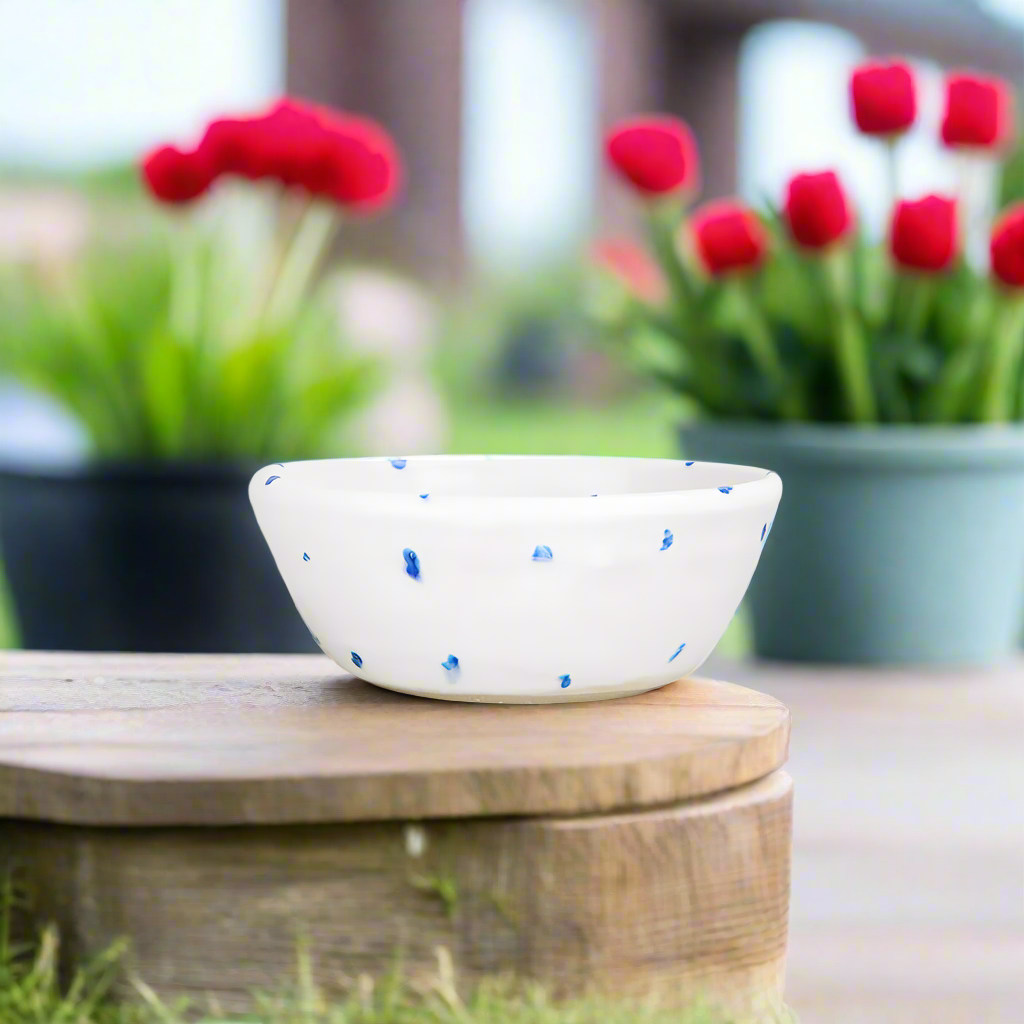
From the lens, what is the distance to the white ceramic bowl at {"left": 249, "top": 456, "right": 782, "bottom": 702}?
474 mm

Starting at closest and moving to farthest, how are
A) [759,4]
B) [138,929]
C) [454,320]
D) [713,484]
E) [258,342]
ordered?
[138,929], [713,484], [258,342], [454,320], [759,4]

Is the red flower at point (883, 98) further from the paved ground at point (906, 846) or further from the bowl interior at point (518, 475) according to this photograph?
the bowl interior at point (518, 475)

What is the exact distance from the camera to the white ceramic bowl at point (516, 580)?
47 cm

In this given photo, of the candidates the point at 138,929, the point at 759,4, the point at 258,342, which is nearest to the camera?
the point at 138,929

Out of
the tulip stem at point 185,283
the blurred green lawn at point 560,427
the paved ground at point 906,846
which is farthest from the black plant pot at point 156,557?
the blurred green lawn at point 560,427

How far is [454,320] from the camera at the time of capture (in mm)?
2760

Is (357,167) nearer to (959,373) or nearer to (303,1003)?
(959,373)

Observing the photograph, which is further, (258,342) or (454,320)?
(454,320)

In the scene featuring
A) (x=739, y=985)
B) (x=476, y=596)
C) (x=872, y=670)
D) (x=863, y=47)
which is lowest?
(x=872, y=670)

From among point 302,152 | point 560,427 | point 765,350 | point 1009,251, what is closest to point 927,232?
point 1009,251

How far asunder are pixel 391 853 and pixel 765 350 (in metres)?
0.88

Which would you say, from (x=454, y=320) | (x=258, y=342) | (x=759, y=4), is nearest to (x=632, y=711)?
(x=258, y=342)

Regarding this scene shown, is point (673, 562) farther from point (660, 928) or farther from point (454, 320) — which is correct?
point (454, 320)

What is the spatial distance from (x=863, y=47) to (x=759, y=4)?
339 millimetres
